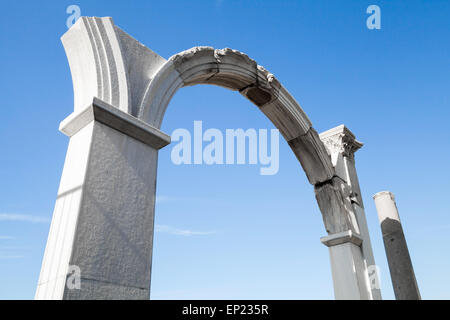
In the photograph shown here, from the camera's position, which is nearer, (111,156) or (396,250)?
(111,156)

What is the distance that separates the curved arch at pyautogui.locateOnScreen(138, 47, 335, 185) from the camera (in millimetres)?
3293

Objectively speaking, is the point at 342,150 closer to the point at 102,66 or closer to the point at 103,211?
the point at 102,66

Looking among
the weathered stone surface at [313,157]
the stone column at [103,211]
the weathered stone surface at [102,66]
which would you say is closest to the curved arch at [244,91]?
the weathered stone surface at [313,157]

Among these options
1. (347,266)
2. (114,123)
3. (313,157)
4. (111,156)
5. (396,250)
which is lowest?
(347,266)

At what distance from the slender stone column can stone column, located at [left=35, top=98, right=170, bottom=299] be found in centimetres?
567

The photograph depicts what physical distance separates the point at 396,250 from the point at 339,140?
7.78 feet

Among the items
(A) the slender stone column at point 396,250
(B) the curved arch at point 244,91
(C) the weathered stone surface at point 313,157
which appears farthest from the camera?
(A) the slender stone column at point 396,250

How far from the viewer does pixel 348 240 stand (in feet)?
18.2

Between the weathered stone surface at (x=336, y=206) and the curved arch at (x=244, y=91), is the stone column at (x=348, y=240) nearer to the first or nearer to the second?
the weathered stone surface at (x=336, y=206)

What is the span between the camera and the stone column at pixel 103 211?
212cm

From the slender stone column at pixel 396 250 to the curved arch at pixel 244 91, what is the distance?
2018 mm

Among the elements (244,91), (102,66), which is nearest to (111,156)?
(102,66)

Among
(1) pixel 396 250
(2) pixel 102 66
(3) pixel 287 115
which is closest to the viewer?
(2) pixel 102 66

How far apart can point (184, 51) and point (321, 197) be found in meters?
3.61
